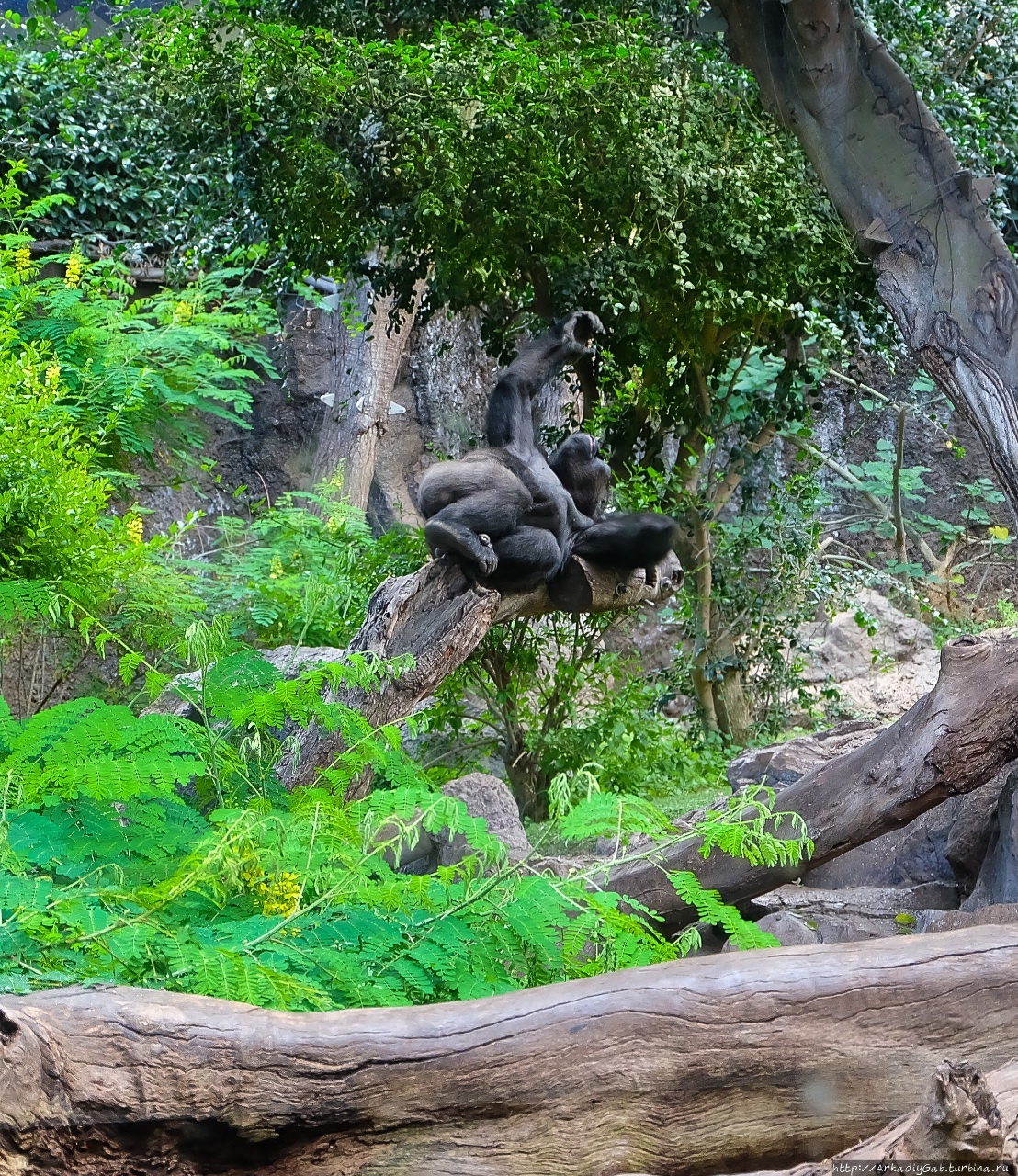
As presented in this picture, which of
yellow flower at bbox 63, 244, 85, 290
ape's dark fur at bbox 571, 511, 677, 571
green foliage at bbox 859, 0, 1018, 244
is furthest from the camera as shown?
yellow flower at bbox 63, 244, 85, 290

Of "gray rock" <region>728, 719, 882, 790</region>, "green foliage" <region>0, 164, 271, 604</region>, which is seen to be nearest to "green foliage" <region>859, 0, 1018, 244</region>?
"gray rock" <region>728, 719, 882, 790</region>

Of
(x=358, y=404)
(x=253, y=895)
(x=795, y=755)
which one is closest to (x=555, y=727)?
(x=795, y=755)

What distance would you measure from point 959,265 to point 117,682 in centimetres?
662

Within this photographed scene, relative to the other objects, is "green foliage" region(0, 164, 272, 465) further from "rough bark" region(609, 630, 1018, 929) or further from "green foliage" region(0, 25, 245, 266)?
"rough bark" region(609, 630, 1018, 929)

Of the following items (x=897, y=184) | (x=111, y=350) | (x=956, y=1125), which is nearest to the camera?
(x=956, y=1125)

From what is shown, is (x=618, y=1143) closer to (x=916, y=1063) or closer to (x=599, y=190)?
(x=916, y=1063)

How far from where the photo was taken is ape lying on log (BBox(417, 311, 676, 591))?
170 inches

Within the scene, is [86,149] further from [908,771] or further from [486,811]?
[908,771]

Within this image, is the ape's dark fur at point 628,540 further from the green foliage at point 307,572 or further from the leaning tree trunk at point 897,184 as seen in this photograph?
the green foliage at point 307,572

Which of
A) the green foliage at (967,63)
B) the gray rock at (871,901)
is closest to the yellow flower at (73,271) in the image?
the green foliage at (967,63)

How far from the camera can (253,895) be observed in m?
2.22

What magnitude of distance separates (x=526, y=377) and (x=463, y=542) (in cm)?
94

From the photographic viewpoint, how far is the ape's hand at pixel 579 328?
15.4 ft

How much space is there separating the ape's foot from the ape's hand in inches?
42.2
